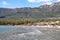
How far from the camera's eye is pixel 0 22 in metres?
172

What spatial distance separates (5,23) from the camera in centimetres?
17388

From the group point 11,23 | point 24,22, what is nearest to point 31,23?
point 24,22

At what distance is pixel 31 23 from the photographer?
6609 inches

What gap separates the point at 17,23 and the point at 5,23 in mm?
11262

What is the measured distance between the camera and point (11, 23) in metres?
175

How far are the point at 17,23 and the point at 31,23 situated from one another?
1248 cm

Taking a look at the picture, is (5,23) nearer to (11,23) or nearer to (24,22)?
(11,23)

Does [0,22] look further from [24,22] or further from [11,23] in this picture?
[24,22]

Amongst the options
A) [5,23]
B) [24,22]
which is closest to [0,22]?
[5,23]

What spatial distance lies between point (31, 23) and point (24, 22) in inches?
243

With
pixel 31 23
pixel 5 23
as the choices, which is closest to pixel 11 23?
pixel 5 23

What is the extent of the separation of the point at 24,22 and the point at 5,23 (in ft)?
58.0

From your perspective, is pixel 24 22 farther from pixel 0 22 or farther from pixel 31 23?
pixel 0 22

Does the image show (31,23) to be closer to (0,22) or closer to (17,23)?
(17,23)
